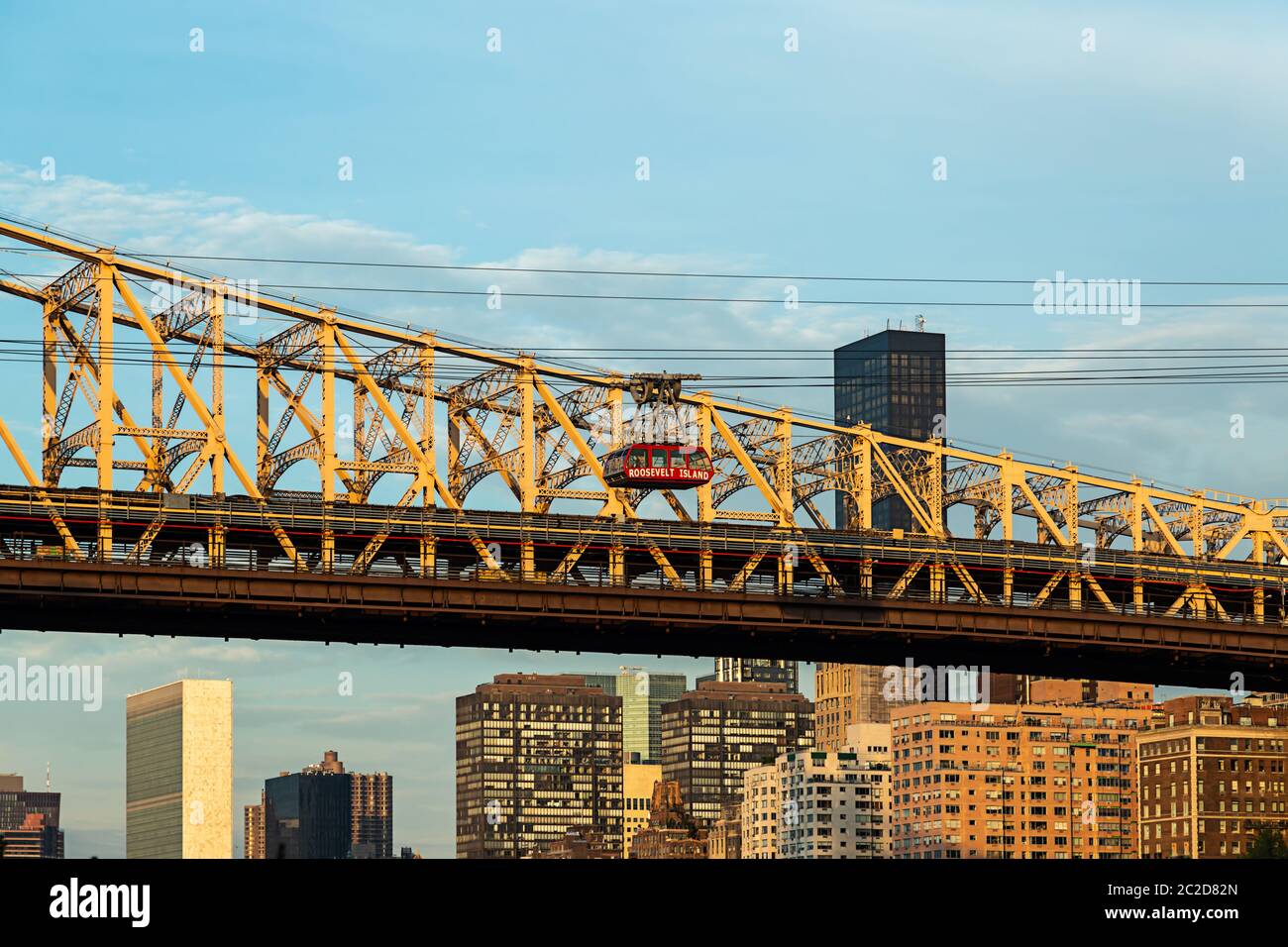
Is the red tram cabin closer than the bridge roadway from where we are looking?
No

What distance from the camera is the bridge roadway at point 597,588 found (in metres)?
118

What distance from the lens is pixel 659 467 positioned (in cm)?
13762

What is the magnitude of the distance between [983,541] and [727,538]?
66.6 ft

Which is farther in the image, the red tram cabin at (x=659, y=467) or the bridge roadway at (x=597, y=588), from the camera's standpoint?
the red tram cabin at (x=659, y=467)

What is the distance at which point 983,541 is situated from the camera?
145750 millimetres

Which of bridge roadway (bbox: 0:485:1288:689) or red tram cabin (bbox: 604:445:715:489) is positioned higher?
red tram cabin (bbox: 604:445:715:489)

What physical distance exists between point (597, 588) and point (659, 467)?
14837mm

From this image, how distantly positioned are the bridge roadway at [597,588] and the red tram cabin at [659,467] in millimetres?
3644

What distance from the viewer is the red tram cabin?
137125 mm

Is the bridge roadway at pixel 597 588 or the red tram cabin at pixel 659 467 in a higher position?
the red tram cabin at pixel 659 467

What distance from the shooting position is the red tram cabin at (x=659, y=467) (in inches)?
5399

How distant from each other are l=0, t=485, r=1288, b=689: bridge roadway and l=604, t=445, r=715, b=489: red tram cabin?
12.0 ft
